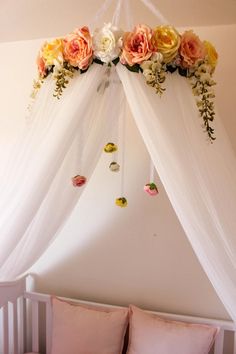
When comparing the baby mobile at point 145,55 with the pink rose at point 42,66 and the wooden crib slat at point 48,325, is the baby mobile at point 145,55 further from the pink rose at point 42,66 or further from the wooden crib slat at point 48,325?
the wooden crib slat at point 48,325

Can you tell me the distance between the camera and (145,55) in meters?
1.10

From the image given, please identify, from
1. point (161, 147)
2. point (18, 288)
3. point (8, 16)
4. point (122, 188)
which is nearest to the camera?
point (161, 147)

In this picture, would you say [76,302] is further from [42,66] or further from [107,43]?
[107,43]

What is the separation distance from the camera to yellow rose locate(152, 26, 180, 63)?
112cm

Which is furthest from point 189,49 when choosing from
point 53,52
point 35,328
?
point 35,328

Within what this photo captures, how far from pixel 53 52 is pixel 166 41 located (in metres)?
0.49

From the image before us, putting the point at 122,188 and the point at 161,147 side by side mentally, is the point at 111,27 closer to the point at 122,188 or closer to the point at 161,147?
the point at 161,147

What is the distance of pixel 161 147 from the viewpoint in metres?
1.15

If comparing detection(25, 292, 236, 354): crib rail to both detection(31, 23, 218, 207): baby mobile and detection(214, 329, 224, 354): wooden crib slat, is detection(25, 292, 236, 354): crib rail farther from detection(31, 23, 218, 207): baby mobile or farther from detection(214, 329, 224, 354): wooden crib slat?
detection(31, 23, 218, 207): baby mobile

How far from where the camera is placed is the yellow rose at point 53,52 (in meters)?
1.20

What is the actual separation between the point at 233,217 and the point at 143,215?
34.5 inches

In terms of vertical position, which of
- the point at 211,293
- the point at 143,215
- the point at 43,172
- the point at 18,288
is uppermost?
the point at 43,172

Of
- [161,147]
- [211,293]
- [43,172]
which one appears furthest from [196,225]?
[211,293]

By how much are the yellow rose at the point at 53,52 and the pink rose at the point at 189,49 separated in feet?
1.73
